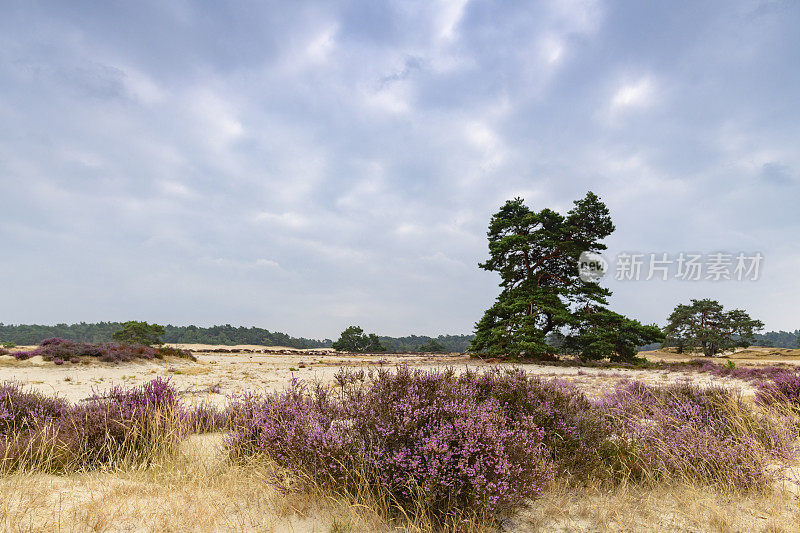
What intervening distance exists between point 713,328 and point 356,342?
174ft

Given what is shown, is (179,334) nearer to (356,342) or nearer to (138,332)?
(356,342)

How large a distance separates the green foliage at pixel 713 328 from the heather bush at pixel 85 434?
54.1m

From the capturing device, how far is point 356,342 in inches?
2862

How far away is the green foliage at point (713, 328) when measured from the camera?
43.6 m

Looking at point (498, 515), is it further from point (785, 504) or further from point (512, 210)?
point (512, 210)

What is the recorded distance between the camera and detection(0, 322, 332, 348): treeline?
99.0 meters

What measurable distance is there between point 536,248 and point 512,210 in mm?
4546

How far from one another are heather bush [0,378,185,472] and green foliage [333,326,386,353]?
6841 centimetres

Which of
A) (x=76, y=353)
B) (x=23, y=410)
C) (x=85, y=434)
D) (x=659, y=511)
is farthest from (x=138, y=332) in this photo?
(x=659, y=511)

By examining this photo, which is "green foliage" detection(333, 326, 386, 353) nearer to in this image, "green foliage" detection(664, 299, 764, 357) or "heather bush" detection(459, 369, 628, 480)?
"green foliage" detection(664, 299, 764, 357)

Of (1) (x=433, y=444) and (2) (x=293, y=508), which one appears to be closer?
(1) (x=433, y=444)

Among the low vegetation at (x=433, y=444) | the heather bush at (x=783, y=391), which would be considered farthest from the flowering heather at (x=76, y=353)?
the heather bush at (x=783, y=391)

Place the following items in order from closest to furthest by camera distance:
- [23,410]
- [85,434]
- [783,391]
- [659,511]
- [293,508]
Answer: [293,508] < [659,511] < [85,434] < [23,410] < [783,391]

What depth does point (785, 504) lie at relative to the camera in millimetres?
3182
